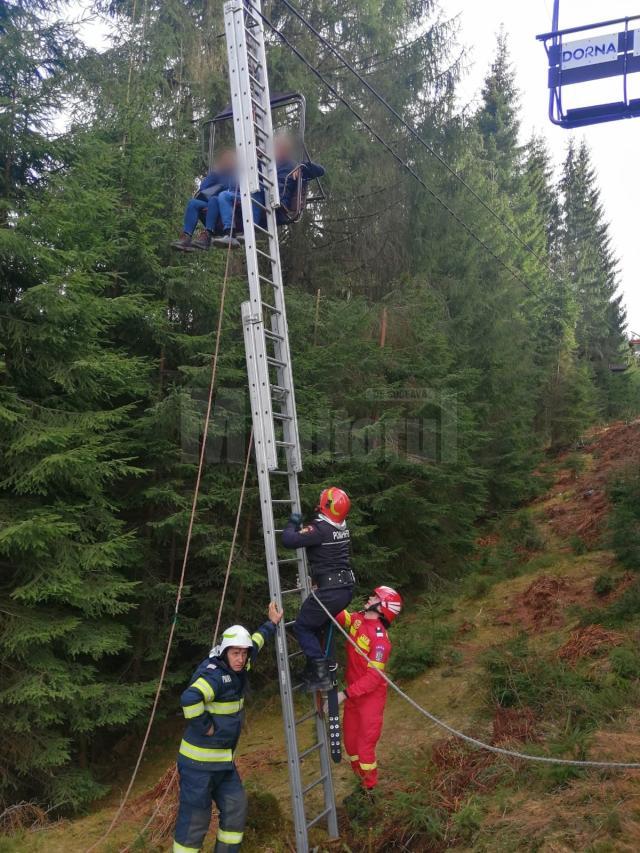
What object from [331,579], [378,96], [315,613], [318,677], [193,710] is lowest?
[318,677]

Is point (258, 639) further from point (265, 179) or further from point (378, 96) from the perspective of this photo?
point (378, 96)

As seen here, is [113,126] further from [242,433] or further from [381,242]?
[381,242]

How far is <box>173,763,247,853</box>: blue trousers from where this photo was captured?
553 cm

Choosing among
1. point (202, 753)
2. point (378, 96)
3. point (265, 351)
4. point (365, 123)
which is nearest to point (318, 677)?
point (202, 753)

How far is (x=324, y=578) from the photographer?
6.58m

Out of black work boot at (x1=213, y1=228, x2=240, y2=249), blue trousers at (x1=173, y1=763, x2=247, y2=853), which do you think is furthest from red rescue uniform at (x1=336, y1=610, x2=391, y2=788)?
black work boot at (x1=213, y1=228, x2=240, y2=249)

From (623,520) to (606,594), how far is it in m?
1.33

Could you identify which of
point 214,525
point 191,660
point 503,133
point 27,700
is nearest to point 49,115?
point 214,525

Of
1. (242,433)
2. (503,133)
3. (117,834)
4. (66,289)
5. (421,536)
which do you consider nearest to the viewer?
(117,834)

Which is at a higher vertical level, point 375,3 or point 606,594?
point 375,3

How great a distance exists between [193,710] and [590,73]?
8959 mm

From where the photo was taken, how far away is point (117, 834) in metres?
7.64

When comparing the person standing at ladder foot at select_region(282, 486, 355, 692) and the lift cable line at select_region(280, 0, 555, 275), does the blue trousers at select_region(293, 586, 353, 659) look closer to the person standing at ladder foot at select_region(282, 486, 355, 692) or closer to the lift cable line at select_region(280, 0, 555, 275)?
the person standing at ladder foot at select_region(282, 486, 355, 692)

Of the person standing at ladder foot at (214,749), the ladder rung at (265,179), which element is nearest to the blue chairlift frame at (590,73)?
the ladder rung at (265,179)
